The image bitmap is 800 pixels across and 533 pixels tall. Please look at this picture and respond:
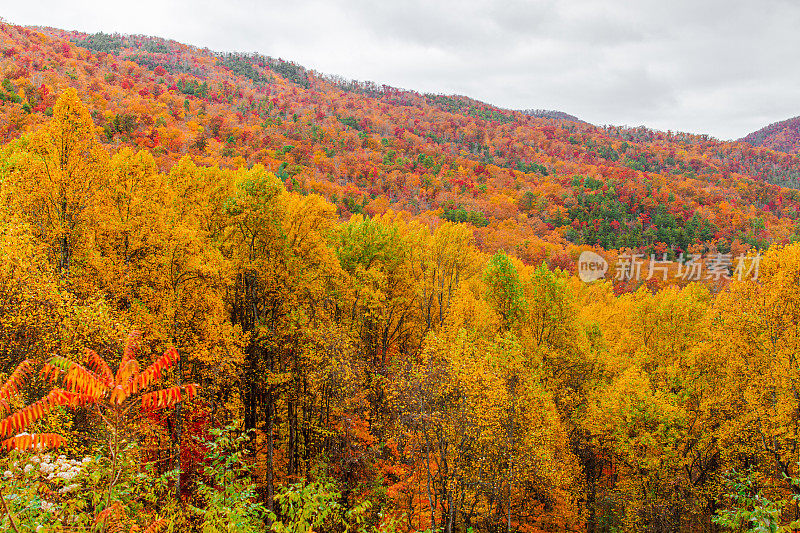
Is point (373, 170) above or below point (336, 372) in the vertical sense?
above

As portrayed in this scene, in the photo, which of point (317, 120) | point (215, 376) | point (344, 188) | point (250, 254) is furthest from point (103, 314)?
point (317, 120)

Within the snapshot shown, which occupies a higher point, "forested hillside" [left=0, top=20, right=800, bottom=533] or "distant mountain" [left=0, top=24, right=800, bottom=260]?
"distant mountain" [left=0, top=24, right=800, bottom=260]

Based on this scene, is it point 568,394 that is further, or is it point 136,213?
point 568,394

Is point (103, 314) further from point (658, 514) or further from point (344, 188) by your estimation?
point (344, 188)

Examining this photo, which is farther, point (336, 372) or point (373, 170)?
point (373, 170)

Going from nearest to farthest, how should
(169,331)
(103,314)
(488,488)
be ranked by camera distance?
(103,314)
(169,331)
(488,488)

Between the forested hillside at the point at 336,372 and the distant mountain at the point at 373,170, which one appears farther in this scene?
the distant mountain at the point at 373,170

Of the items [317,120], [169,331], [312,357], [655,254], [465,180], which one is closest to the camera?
[169,331]

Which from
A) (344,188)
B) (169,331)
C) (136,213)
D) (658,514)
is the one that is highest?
(344,188)

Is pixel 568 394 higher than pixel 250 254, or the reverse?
pixel 250 254

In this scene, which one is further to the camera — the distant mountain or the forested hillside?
the distant mountain

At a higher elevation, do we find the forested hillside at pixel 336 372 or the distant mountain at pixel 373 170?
the distant mountain at pixel 373 170

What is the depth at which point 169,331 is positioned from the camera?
58.1ft

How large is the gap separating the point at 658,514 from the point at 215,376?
75.4 feet
